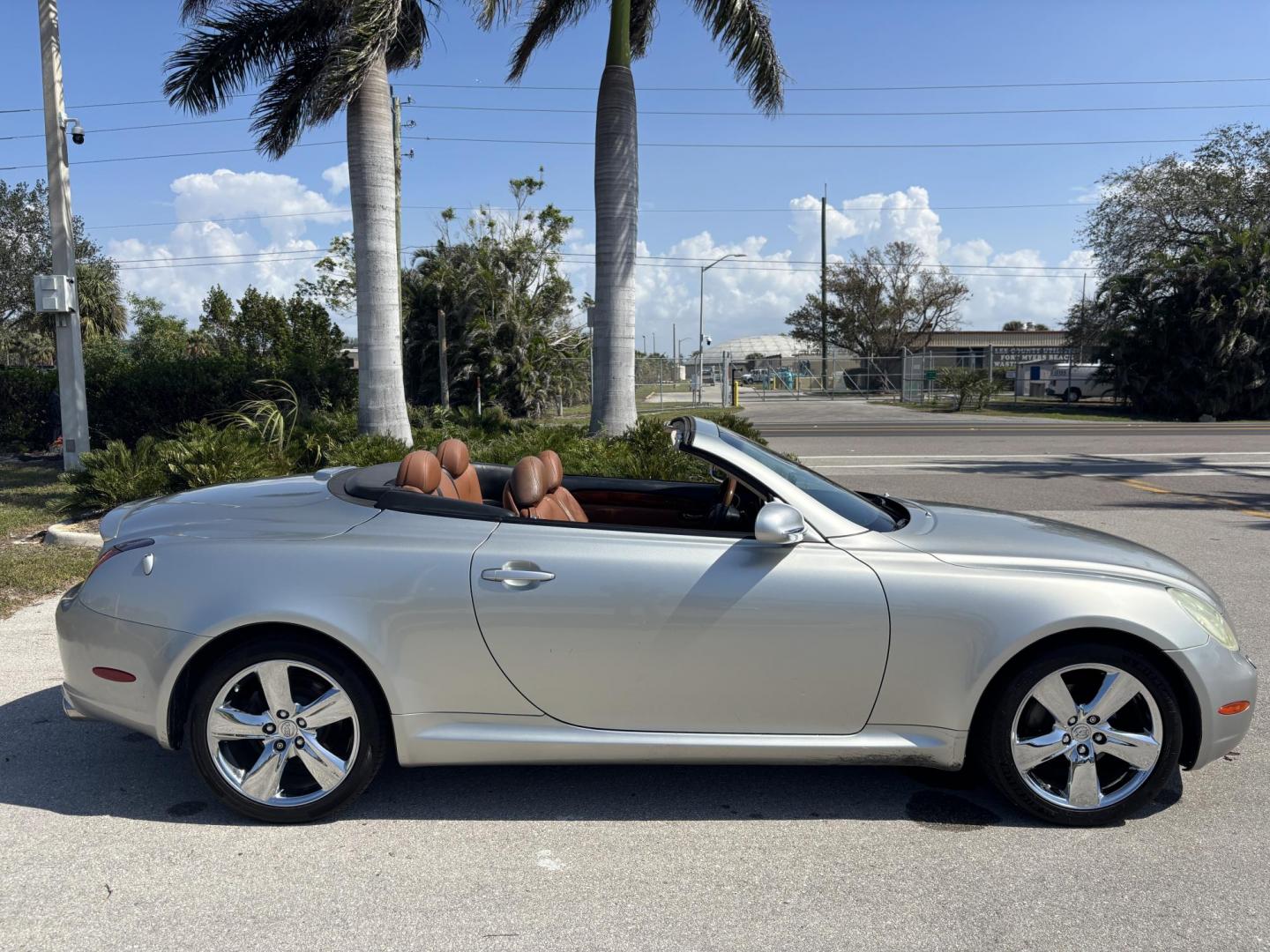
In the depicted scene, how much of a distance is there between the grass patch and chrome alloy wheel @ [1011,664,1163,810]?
6.13 metres

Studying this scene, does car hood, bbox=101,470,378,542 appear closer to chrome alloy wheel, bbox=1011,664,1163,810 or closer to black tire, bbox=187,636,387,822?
black tire, bbox=187,636,387,822

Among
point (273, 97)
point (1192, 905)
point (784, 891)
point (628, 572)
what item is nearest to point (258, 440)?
point (273, 97)

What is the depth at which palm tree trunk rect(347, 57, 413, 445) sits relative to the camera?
35.0 ft

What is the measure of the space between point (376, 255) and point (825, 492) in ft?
26.8

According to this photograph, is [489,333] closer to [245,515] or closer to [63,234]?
[63,234]

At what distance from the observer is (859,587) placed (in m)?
3.27

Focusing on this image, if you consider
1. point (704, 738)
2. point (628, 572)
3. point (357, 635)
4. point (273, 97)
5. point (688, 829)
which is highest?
point (273, 97)

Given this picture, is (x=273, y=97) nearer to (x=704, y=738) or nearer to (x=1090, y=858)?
(x=704, y=738)

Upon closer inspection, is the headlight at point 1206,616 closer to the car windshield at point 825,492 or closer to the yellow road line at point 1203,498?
the car windshield at point 825,492

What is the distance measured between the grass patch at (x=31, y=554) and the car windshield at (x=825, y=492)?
5166 mm

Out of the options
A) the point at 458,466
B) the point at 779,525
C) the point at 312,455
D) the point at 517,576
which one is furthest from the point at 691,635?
the point at 312,455

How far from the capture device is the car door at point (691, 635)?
3258 mm

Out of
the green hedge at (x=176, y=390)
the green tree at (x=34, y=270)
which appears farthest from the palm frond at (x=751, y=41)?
the green tree at (x=34, y=270)

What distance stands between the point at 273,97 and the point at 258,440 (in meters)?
5.95
